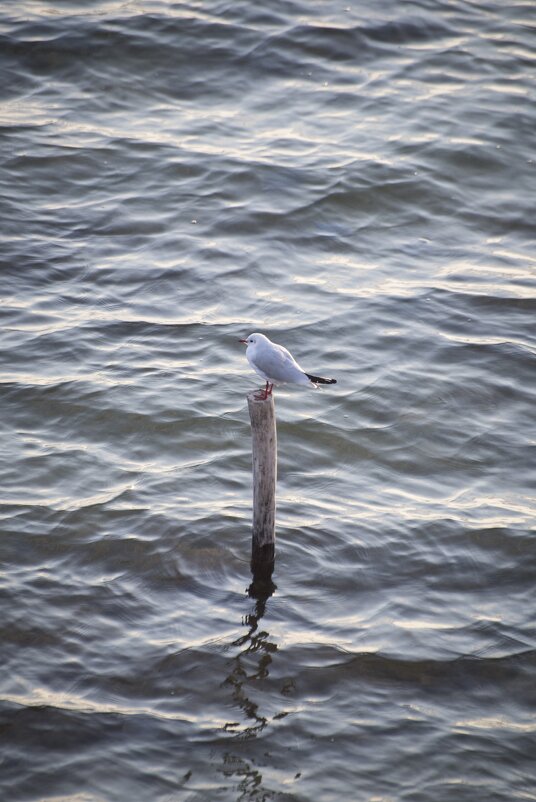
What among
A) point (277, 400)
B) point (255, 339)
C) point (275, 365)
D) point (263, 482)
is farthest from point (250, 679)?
point (277, 400)

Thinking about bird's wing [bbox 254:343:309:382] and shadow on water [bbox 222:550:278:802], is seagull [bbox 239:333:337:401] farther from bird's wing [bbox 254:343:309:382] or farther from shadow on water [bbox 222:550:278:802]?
shadow on water [bbox 222:550:278:802]

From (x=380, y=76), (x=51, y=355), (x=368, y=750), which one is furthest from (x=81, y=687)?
(x=380, y=76)

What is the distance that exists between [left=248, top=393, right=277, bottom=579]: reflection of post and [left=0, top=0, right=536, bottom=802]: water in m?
0.23

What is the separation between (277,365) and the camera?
6.86 metres

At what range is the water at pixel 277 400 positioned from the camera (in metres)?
6.23

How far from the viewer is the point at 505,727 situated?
6.29m

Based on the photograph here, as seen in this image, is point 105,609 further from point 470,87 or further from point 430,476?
point 470,87

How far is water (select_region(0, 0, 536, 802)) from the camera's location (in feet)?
20.5

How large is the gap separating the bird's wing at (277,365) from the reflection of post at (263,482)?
1.05ft

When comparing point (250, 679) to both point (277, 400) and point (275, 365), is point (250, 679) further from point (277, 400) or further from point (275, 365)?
point (277, 400)

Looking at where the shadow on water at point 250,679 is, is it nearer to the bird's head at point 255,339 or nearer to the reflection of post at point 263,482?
the reflection of post at point 263,482

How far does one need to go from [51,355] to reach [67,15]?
944cm

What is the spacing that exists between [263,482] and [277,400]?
11.1 feet

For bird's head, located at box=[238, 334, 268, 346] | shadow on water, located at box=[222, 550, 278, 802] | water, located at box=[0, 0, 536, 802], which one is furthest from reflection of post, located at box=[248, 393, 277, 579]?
bird's head, located at box=[238, 334, 268, 346]
